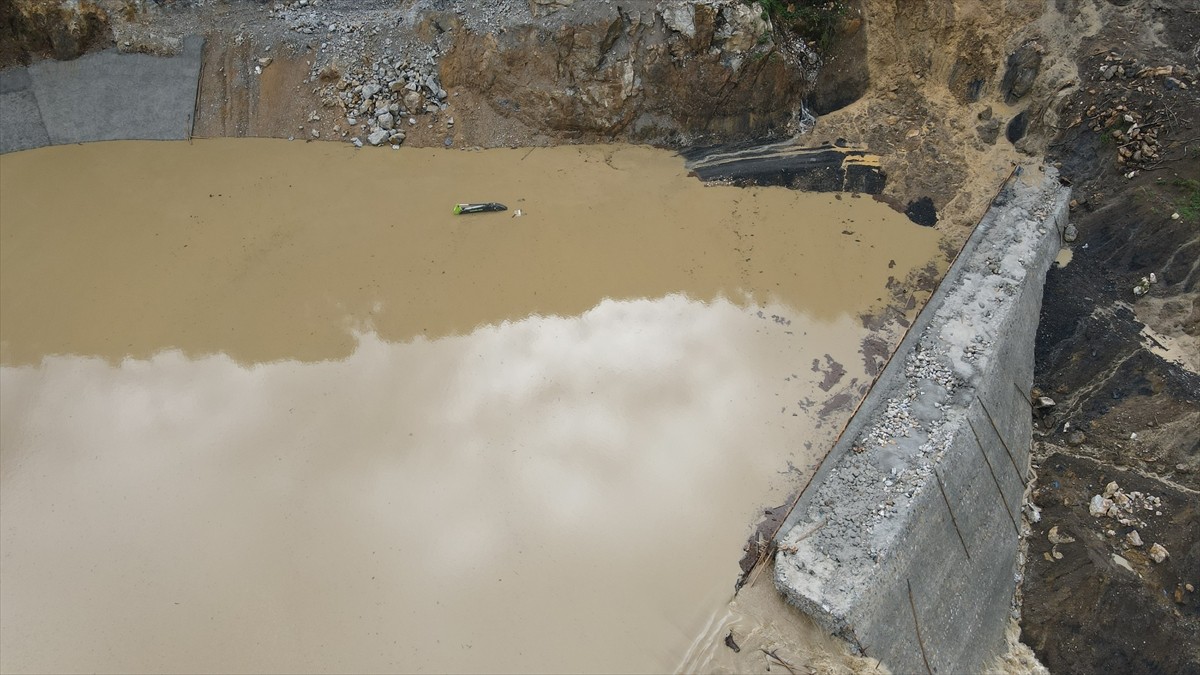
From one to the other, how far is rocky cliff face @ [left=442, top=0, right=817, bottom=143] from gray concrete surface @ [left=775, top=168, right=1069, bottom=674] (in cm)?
409

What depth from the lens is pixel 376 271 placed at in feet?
32.3

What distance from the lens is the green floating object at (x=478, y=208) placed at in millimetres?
10320

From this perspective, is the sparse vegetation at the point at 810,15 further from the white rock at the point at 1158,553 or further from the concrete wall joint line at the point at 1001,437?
the white rock at the point at 1158,553

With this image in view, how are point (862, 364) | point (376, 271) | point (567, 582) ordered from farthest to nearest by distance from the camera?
point (376, 271), point (862, 364), point (567, 582)

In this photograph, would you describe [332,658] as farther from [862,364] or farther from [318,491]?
[862,364]

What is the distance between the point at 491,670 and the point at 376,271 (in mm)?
5298

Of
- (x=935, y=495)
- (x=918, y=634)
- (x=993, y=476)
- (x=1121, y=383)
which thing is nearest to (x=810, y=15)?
(x=1121, y=383)

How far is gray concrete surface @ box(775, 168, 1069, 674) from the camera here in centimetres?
695

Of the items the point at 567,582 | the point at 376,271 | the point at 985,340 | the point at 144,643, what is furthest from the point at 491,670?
the point at 985,340

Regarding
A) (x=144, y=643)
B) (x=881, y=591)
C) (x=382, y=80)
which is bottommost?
(x=144, y=643)

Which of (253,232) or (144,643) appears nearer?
(144,643)

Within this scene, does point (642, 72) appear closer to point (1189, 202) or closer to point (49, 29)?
point (1189, 202)

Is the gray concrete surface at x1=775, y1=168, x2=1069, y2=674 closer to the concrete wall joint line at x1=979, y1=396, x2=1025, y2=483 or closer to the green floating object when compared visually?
the concrete wall joint line at x1=979, y1=396, x2=1025, y2=483

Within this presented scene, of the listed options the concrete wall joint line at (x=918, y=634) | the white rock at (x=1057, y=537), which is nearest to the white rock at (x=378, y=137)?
the concrete wall joint line at (x=918, y=634)
